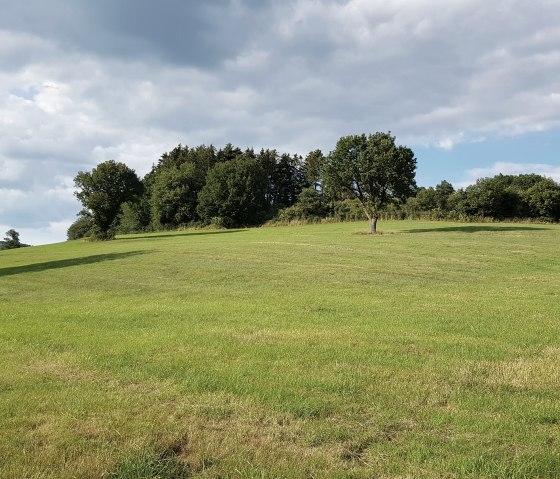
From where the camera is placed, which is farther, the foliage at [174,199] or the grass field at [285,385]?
the foliage at [174,199]

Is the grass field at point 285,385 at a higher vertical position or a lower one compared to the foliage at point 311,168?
lower

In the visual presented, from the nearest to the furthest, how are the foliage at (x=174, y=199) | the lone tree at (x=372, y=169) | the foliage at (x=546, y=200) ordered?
the lone tree at (x=372, y=169)
the foliage at (x=546, y=200)
the foliage at (x=174, y=199)

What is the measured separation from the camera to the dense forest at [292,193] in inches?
1916

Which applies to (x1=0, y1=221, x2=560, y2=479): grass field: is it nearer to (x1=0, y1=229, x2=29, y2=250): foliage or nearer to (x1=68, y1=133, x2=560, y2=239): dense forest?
(x1=68, y1=133, x2=560, y2=239): dense forest

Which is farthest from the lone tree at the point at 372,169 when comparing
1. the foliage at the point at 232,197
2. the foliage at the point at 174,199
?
the foliage at the point at 174,199

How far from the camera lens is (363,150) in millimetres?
48500

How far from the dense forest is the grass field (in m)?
31.9

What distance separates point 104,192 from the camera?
6944 centimetres

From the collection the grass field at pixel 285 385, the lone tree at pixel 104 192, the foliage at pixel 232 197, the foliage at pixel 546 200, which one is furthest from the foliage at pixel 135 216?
the grass field at pixel 285 385

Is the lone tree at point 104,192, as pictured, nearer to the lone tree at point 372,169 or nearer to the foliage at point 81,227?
the foliage at point 81,227

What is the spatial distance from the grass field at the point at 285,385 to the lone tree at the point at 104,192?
177 ft

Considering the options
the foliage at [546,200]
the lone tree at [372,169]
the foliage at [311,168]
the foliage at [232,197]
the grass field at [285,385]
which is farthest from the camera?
the foliage at [311,168]

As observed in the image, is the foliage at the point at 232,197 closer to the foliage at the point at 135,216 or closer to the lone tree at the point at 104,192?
the foliage at the point at 135,216

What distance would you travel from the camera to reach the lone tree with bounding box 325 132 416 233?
4719cm
